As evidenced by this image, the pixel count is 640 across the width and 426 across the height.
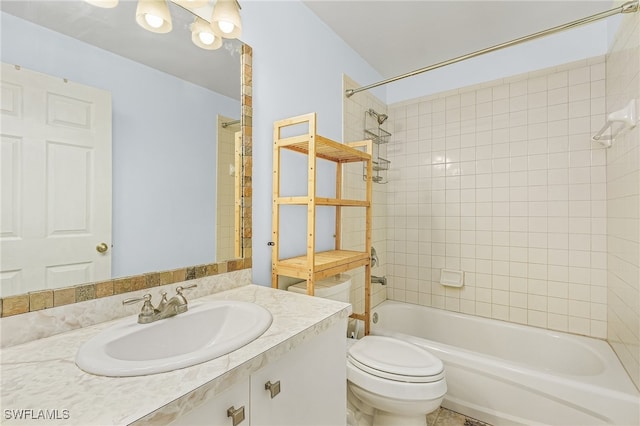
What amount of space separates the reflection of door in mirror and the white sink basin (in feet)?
0.92

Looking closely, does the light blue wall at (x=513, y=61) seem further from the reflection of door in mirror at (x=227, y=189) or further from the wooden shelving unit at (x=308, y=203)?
the reflection of door in mirror at (x=227, y=189)

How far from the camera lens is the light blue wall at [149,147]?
793 millimetres

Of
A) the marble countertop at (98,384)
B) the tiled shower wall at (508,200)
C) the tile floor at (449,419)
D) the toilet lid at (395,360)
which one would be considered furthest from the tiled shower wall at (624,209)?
the marble countertop at (98,384)

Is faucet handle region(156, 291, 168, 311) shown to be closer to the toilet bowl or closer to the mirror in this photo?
the mirror

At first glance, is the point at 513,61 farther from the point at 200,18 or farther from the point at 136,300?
the point at 136,300

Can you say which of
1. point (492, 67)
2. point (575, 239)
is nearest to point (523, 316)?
point (575, 239)

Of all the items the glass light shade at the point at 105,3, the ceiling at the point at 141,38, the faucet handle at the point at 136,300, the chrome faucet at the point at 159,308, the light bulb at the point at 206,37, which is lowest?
the chrome faucet at the point at 159,308

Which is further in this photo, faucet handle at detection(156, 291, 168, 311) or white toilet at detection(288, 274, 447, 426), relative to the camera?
white toilet at detection(288, 274, 447, 426)

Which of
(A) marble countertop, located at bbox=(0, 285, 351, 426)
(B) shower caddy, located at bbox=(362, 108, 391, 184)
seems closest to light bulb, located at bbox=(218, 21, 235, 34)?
(A) marble countertop, located at bbox=(0, 285, 351, 426)

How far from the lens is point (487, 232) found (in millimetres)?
2240

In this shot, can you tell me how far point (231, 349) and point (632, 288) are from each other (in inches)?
74.1

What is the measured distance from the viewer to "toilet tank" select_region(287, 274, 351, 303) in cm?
144

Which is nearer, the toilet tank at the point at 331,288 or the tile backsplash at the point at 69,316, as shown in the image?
the tile backsplash at the point at 69,316

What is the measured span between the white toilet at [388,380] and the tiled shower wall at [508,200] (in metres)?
1.13
